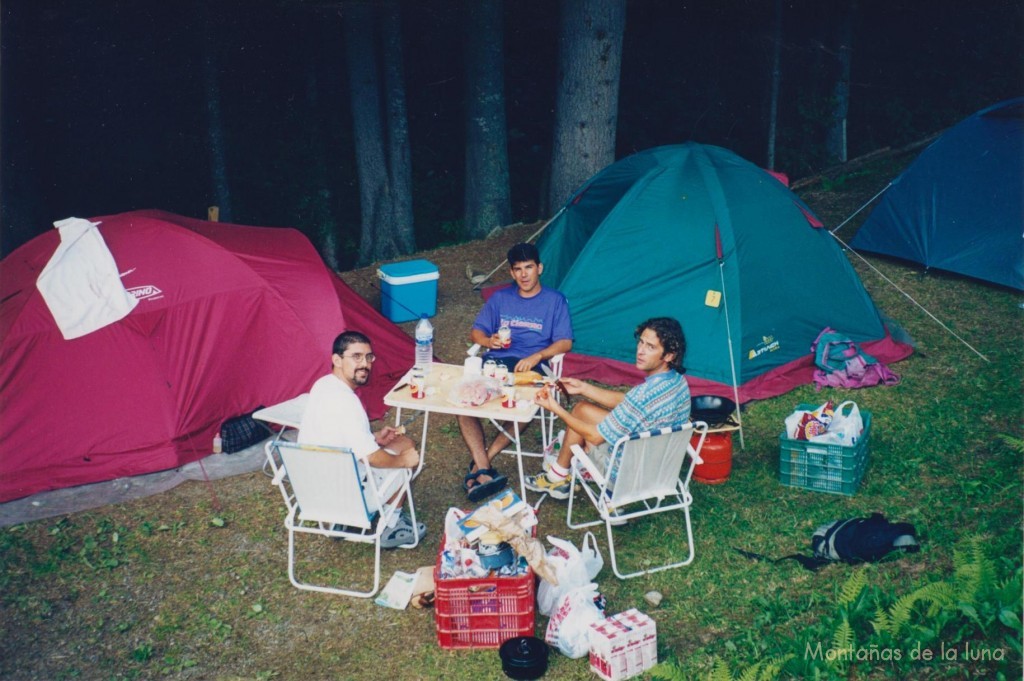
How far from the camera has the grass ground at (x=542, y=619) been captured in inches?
181

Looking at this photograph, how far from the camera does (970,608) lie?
4188mm

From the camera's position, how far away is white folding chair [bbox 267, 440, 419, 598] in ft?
16.1

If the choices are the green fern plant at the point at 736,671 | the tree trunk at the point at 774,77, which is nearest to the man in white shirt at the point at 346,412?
the green fern plant at the point at 736,671

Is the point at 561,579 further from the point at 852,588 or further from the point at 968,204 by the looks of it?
the point at 968,204

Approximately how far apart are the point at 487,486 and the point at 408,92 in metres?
10.7

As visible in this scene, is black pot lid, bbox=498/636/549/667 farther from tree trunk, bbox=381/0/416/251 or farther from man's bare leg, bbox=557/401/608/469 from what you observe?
tree trunk, bbox=381/0/416/251

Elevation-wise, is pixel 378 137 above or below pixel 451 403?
above

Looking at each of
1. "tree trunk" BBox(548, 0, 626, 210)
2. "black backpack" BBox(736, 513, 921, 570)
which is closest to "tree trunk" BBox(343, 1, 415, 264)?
"tree trunk" BBox(548, 0, 626, 210)

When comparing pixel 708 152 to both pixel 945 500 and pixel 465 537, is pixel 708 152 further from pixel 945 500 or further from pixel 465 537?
pixel 465 537

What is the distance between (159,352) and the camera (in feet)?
22.4

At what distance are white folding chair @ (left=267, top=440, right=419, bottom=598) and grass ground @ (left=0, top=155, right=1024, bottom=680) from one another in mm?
393

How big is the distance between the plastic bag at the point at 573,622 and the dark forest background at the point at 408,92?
7471 mm

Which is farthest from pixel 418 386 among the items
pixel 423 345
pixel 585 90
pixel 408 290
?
pixel 585 90

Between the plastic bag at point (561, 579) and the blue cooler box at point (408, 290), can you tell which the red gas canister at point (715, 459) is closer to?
the plastic bag at point (561, 579)
